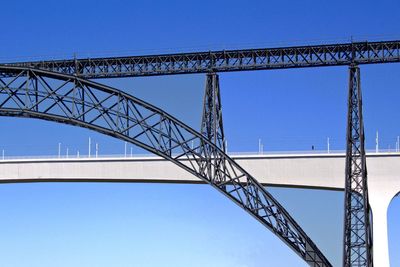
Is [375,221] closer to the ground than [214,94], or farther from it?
closer to the ground

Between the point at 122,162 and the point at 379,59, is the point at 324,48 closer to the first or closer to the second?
the point at 379,59

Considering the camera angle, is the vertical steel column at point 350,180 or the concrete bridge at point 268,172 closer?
the vertical steel column at point 350,180

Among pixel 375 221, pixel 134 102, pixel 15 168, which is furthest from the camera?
pixel 15 168

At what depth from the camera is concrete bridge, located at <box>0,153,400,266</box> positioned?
161ft

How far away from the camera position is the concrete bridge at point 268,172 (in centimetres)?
4894

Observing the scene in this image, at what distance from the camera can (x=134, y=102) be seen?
2923 cm

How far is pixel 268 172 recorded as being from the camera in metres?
51.4

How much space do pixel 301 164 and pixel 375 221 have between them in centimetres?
618

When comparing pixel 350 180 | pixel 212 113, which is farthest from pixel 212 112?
pixel 350 180

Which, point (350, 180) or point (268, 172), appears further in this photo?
point (268, 172)

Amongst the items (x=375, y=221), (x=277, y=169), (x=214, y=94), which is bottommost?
(x=375, y=221)

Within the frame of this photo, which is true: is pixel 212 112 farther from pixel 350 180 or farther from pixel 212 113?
pixel 350 180

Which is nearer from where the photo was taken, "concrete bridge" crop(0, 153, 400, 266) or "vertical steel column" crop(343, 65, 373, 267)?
"vertical steel column" crop(343, 65, 373, 267)

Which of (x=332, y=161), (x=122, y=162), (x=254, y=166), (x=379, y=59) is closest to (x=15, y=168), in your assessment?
(x=122, y=162)
